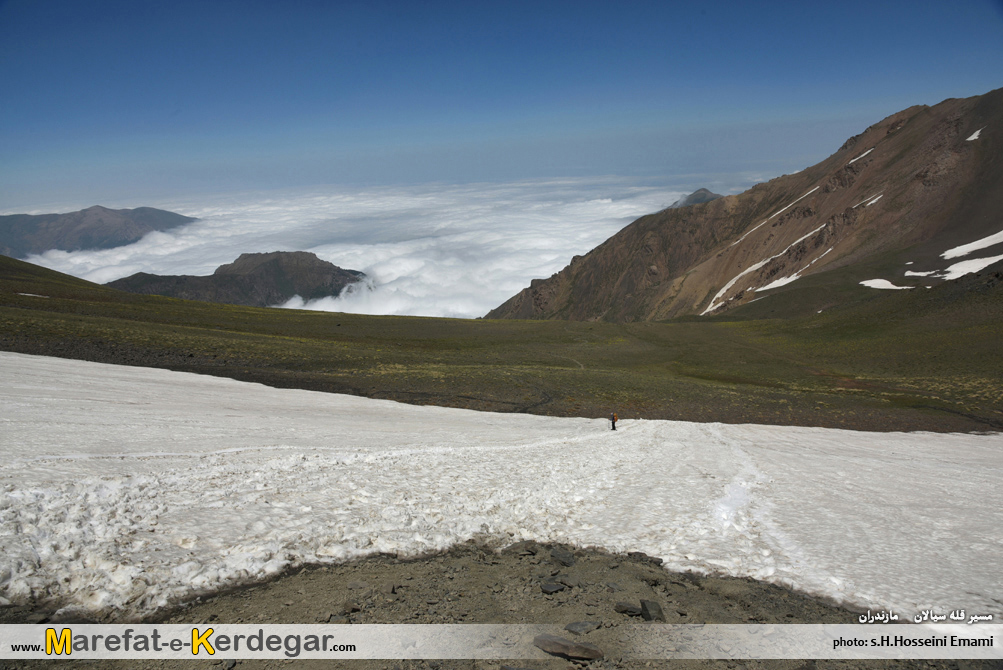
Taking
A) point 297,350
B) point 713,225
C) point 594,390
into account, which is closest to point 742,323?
point 594,390

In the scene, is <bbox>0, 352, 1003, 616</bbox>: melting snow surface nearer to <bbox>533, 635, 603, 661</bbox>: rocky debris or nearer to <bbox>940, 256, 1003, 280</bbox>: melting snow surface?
<bbox>533, 635, 603, 661</bbox>: rocky debris

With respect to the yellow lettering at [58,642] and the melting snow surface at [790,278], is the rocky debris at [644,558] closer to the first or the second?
the yellow lettering at [58,642]

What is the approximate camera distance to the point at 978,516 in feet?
47.0

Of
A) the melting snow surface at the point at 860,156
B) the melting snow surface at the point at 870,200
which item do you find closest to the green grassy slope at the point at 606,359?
the melting snow surface at the point at 870,200

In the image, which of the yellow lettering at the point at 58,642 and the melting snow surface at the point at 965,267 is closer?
the yellow lettering at the point at 58,642

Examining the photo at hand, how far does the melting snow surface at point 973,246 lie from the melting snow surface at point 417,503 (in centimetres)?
9052

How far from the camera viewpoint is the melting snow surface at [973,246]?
3455 inches

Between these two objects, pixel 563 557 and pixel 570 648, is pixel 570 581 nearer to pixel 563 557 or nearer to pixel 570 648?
pixel 563 557

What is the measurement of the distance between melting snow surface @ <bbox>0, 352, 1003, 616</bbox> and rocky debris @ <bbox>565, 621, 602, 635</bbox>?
3.26 m

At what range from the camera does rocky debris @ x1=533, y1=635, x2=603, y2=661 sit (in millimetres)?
7039

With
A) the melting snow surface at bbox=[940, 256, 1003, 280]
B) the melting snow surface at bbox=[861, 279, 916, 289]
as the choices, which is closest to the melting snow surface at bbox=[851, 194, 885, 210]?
the melting snow surface at bbox=[861, 279, 916, 289]

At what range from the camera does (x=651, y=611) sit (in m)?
8.34

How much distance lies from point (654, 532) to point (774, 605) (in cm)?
337

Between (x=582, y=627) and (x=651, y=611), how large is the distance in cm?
127
